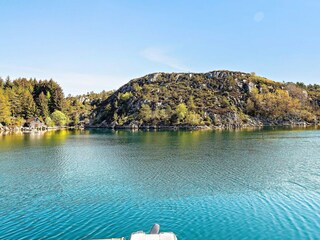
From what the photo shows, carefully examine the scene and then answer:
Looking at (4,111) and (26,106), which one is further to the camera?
(26,106)

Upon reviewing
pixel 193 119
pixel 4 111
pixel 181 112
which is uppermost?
pixel 181 112

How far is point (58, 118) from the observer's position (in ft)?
627

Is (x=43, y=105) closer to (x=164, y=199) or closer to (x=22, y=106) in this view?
(x=22, y=106)

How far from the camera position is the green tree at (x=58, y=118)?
190375 millimetres

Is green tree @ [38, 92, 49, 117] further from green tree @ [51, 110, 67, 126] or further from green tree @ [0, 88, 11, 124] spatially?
green tree @ [0, 88, 11, 124]

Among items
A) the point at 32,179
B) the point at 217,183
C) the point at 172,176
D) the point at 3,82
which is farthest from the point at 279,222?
the point at 3,82

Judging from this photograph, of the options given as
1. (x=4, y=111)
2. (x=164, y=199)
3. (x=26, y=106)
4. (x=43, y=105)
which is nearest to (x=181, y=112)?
(x=43, y=105)

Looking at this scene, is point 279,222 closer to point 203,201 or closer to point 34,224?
point 203,201

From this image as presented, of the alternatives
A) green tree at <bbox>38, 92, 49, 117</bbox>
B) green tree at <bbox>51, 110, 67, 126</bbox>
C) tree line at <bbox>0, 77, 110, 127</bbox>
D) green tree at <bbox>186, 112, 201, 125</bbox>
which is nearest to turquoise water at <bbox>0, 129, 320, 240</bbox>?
tree line at <bbox>0, 77, 110, 127</bbox>

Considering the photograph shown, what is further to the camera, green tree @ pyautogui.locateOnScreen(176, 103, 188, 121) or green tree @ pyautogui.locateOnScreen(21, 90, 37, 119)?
green tree @ pyautogui.locateOnScreen(176, 103, 188, 121)

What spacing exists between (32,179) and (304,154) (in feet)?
187

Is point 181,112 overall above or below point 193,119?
above

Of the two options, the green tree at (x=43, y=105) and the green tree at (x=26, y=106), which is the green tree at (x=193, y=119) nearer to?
the green tree at (x=43, y=105)

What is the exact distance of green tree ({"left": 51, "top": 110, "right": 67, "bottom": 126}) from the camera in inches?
7495
